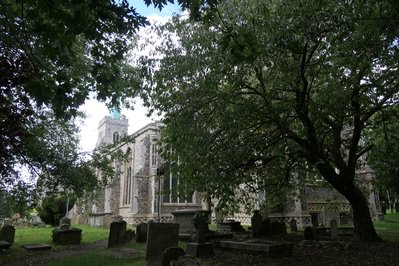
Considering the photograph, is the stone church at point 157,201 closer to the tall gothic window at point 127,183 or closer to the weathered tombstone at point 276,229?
the tall gothic window at point 127,183

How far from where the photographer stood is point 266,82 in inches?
400

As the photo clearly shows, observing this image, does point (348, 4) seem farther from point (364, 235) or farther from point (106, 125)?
point (106, 125)

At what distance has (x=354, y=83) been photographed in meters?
9.59

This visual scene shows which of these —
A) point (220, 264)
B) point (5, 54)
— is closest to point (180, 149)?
point (220, 264)

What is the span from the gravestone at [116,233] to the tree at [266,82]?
4.71m

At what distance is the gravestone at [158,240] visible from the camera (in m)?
8.17

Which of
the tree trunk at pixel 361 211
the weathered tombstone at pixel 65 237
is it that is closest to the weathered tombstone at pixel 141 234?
the weathered tombstone at pixel 65 237

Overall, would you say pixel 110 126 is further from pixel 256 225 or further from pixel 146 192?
pixel 256 225

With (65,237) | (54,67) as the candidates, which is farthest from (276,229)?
(54,67)

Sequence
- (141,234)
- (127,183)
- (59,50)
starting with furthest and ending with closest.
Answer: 1. (127,183)
2. (141,234)
3. (59,50)

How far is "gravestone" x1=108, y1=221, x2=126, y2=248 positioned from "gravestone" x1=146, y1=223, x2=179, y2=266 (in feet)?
17.3

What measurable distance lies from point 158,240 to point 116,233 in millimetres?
5432

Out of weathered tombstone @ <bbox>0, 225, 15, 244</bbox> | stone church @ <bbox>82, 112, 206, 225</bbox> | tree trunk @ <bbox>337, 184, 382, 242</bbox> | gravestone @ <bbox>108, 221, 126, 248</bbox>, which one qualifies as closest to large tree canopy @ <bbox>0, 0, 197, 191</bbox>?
gravestone @ <bbox>108, 221, 126, 248</bbox>

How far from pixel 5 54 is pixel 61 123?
16.9 ft
